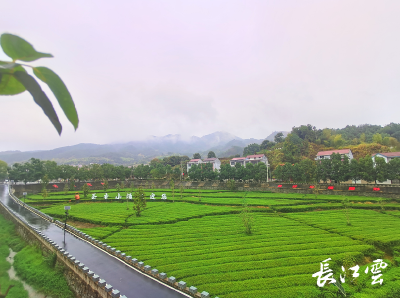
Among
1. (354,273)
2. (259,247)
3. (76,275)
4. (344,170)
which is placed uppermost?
(344,170)

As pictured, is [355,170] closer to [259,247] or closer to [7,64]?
[259,247]

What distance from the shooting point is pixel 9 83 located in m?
0.81

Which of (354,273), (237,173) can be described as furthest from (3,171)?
(354,273)

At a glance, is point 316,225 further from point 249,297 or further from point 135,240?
point 135,240

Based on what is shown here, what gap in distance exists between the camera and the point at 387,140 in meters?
51.9

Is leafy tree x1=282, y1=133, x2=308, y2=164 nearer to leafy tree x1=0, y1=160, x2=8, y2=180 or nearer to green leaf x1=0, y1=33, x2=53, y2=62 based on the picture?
green leaf x1=0, y1=33, x2=53, y2=62

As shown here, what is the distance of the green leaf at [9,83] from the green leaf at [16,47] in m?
0.04

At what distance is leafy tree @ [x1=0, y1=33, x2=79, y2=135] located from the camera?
0.73 meters

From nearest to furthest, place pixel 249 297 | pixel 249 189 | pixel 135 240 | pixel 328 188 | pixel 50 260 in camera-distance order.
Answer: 1. pixel 249 297
2. pixel 50 260
3. pixel 135 240
4. pixel 328 188
5. pixel 249 189

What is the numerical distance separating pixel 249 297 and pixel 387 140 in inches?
2413

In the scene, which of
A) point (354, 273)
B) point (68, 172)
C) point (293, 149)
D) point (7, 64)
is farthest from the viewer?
point (293, 149)

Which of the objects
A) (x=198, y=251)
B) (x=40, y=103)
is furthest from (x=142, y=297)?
(x=40, y=103)

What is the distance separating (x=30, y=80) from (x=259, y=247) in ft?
45.2

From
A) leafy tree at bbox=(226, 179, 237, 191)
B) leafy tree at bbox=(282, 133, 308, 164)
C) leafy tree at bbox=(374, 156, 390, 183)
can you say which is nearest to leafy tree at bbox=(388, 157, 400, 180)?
leafy tree at bbox=(374, 156, 390, 183)
